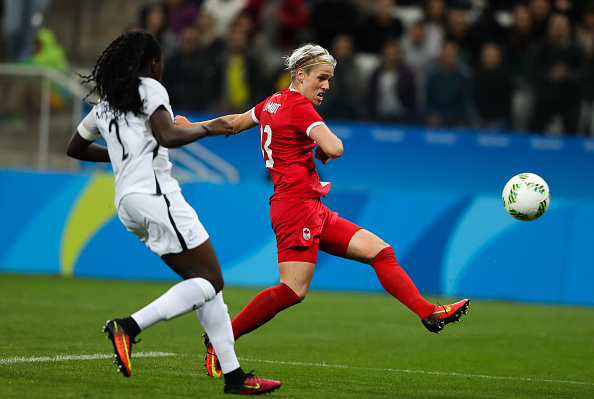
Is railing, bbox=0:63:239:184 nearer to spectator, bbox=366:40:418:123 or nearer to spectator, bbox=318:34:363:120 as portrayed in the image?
spectator, bbox=318:34:363:120

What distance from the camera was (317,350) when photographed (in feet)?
27.4

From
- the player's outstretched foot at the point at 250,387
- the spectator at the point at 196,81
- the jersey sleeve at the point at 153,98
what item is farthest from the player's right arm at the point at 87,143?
the spectator at the point at 196,81

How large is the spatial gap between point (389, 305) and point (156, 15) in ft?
26.4

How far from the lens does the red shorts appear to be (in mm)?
6535

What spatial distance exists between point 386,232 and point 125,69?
832 cm

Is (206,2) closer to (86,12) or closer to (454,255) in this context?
(86,12)

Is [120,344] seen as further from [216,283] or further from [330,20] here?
[330,20]

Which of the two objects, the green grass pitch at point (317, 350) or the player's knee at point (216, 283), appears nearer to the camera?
the player's knee at point (216, 283)

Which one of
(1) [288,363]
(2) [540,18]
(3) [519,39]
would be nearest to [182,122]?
(1) [288,363]

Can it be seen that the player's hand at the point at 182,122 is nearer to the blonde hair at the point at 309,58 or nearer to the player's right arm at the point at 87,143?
the player's right arm at the point at 87,143

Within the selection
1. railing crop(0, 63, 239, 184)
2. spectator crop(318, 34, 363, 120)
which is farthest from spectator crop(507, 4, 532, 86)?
railing crop(0, 63, 239, 184)

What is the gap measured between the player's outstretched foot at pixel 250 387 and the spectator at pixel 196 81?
1133cm

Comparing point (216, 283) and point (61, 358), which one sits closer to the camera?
point (216, 283)

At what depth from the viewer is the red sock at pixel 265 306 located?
6.50 meters
